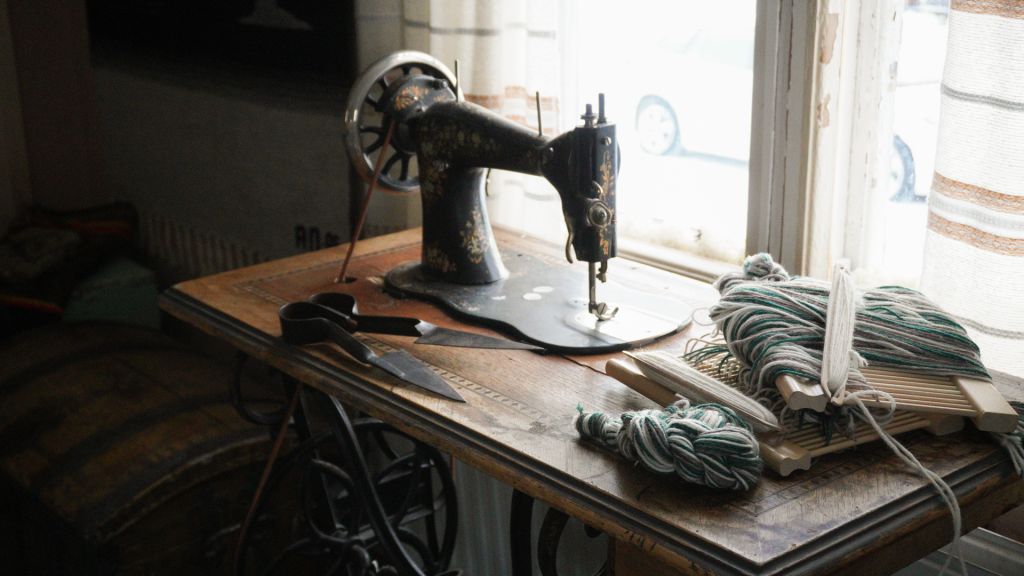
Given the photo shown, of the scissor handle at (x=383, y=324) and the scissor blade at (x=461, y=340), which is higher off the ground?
the scissor handle at (x=383, y=324)

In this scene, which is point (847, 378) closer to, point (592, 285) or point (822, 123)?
point (592, 285)

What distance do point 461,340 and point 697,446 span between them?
53 cm

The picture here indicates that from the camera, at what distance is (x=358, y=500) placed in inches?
73.1

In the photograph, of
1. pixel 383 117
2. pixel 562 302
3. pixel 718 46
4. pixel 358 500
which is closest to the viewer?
pixel 562 302

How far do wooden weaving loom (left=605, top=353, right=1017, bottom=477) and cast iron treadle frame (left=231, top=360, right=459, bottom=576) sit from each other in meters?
0.71

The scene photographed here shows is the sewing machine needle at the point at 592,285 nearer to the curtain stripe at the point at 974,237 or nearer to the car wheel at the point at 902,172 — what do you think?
the curtain stripe at the point at 974,237

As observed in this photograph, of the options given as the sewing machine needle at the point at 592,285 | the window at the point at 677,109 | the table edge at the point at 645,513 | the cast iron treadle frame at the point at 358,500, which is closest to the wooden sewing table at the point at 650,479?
the table edge at the point at 645,513

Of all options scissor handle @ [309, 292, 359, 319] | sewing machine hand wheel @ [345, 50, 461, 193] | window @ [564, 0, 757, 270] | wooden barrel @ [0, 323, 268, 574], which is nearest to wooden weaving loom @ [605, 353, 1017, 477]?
scissor handle @ [309, 292, 359, 319]

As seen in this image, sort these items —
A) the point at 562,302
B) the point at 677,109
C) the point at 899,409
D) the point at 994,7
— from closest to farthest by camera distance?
1. the point at 899,409
2. the point at 994,7
3. the point at 562,302
4. the point at 677,109

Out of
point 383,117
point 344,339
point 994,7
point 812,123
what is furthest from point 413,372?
point 994,7

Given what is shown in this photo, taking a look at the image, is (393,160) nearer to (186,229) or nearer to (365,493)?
(365,493)

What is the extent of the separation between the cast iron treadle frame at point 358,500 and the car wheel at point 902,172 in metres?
0.94

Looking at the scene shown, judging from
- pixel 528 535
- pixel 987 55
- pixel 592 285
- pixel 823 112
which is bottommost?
pixel 528 535

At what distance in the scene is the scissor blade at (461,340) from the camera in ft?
4.89
